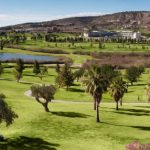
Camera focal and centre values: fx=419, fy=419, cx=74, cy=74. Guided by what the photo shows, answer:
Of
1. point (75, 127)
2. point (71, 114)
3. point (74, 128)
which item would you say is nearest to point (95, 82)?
point (71, 114)

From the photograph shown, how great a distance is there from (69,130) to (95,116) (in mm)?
16736

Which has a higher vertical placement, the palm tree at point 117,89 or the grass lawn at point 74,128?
the palm tree at point 117,89

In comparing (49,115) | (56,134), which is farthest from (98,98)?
(56,134)

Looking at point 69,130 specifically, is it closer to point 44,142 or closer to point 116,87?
point 44,142

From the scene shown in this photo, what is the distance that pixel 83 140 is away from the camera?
256 feet

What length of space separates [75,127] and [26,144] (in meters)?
16.6

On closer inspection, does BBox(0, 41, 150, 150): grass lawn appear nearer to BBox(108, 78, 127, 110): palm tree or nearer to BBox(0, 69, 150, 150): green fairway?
BBox(0, 69, 150, 150): green fairway

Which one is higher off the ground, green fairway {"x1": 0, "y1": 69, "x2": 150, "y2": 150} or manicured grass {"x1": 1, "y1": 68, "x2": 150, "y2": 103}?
green fairway {"x1": 0, "y1": 69, "x2": 150, "y2": 150}

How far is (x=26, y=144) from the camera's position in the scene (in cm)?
7381

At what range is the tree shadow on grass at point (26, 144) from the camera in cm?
7162

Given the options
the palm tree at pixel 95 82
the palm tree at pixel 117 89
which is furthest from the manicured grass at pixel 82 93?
the palm tree at pixel 95 82

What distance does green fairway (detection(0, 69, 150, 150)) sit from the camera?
7494 cm

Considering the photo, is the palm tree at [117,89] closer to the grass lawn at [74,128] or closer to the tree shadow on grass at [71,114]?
the grass lawn at [74,128]

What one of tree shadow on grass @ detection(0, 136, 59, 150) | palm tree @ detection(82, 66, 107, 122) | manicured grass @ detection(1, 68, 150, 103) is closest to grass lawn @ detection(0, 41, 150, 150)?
tree shadow on grass @ detection(0, 136, 59, 150)
